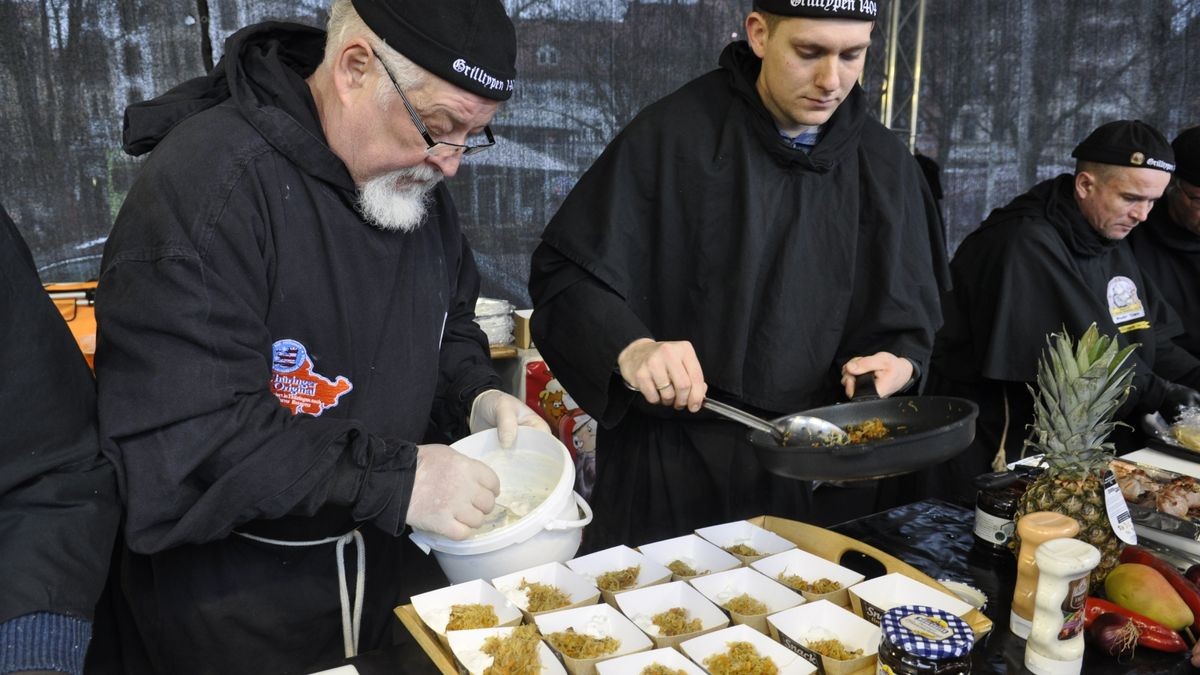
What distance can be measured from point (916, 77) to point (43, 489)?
5.24 metres

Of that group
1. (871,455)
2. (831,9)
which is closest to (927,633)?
(871,455)

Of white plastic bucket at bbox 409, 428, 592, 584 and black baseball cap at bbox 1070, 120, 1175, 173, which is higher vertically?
black baseball cap at bbox 1070, 120, 1175, 173

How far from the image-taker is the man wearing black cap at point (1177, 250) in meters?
4.09

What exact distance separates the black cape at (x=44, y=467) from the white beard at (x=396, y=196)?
0.56 meters

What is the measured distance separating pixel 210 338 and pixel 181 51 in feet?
9.74

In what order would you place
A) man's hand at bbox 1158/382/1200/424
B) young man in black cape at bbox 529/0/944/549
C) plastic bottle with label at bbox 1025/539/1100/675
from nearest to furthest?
plastic bottle with label at bbox 1025/539/1100/675
young man in black cape at bbox 529/0/944/549
man's hand at bbox 1158/382/1200/424

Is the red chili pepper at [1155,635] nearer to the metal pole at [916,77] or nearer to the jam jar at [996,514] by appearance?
the jam jar at [996,514]

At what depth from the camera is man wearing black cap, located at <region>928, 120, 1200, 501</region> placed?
3.41 metres

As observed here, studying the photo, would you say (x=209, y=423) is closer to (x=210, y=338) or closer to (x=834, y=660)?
(x=210, y=338)

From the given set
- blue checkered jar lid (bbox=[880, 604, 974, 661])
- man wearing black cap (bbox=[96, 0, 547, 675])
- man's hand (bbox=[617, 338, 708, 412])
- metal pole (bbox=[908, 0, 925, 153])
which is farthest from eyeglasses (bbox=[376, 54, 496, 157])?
metal pole (bbox=[908, 0, 925, 153])

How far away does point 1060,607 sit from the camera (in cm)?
128

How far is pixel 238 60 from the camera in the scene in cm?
166

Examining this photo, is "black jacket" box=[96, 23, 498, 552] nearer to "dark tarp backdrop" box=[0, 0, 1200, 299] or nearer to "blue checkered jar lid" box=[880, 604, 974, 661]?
"blue checkered jar lid" box=[880, 604, 974, 661]

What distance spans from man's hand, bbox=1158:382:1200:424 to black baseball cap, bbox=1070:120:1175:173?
34.6 inches
